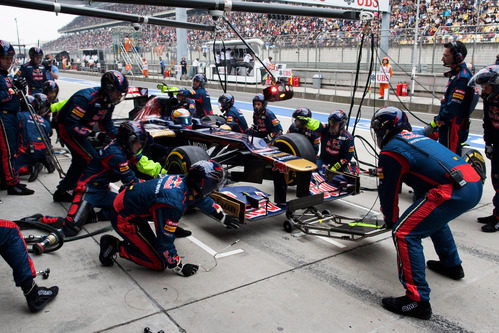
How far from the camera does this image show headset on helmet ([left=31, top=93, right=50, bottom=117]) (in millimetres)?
7953

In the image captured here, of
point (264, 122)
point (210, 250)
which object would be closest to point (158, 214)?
point (210, 250)

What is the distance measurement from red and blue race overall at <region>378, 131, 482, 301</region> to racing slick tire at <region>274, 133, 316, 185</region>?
245 cm

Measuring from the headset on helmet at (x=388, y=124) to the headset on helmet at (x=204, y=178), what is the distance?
1499 millimetres

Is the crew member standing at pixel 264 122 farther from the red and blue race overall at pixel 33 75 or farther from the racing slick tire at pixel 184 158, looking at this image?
the red and blue race overall at pixel 33 75

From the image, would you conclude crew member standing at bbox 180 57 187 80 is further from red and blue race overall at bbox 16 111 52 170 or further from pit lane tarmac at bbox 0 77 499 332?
pit lane tarmac at bbox 0 77 499 332

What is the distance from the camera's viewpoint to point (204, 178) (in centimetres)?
401

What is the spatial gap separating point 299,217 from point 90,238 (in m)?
2.54

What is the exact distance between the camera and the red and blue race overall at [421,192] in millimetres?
3625

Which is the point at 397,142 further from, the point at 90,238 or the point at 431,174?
the point at 90,238

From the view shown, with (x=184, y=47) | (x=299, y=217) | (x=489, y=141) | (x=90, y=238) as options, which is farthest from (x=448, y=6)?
(x=90, y=238)

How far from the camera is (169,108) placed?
8109 millimetres

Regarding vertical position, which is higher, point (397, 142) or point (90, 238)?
point (397, 142)

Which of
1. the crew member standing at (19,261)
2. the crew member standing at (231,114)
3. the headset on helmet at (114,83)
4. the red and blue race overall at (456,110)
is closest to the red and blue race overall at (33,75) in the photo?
the crew member standing at (231,114)

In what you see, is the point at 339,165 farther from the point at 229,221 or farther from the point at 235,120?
the point at 235,120
